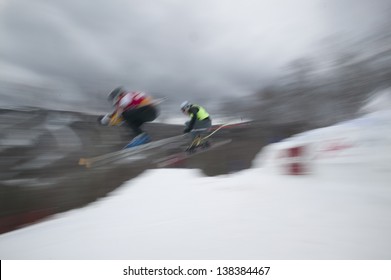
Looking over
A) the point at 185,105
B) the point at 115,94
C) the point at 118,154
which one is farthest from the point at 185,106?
the point at 118,154

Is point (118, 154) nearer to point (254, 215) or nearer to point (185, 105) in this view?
point (185, 105)

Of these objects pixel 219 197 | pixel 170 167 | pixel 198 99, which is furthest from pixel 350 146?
pixel 170 167

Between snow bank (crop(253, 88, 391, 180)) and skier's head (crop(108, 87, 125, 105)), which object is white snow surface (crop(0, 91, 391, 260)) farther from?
→ skier's head (crop(108, 87, 125, 105))

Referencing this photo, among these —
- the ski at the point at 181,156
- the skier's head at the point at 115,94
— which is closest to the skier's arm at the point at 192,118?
the ski at the point at 181,156

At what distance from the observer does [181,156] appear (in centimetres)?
242

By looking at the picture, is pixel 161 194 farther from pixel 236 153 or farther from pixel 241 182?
pixel 236 153

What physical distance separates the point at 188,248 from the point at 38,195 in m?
1.88

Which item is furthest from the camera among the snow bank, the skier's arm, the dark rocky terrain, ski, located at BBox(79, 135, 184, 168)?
the skier's arm

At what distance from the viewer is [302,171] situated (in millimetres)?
1888

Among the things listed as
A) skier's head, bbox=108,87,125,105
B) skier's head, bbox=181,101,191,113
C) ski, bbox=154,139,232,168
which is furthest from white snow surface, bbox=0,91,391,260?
skier's head, bbox=108,87,125,105

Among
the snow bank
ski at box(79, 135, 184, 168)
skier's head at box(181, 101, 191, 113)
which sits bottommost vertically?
the snow bank

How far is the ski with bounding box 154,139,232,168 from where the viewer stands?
232cm

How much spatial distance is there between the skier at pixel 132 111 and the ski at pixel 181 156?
285mm

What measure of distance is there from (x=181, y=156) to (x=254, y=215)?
1.20 meters
